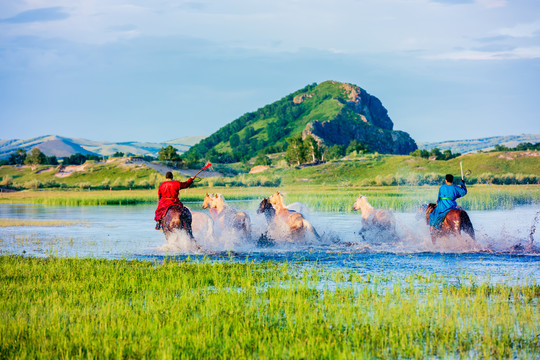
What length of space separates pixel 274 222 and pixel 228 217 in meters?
1.67

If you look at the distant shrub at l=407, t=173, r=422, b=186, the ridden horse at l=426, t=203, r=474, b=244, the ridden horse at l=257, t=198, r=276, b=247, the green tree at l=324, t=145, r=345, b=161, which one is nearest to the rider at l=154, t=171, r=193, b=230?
the ridden horse at l=257, t=198, r=276, b=247

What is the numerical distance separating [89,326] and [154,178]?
227 feet

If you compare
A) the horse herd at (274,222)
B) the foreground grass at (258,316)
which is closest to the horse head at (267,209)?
the horse herd at (274,222)

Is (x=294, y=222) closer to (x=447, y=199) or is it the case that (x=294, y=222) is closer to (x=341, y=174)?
(x=447, y=199)

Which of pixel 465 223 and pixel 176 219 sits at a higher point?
pixel 176 219

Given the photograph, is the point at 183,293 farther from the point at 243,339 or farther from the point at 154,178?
the point at 154,178

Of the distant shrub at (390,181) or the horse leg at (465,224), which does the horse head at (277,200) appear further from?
the distant shrub at (390,181)

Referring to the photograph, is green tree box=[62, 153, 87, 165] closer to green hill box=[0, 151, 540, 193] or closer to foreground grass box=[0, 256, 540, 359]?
green hill box=[0, 151, 540, 193]

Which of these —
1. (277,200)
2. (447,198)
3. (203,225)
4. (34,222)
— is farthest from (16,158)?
(447,198)

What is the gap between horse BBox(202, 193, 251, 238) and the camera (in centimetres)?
1879

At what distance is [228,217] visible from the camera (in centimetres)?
1881

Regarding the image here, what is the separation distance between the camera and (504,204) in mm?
36875

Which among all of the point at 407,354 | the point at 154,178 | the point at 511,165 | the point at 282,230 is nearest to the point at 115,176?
the point at 154,178

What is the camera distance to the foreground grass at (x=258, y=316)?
24.8ft
